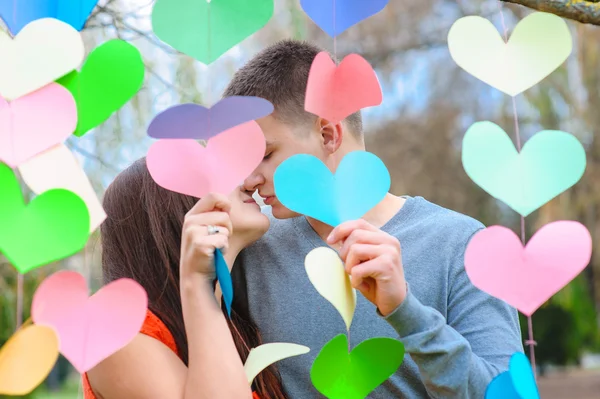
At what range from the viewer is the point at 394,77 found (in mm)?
7625

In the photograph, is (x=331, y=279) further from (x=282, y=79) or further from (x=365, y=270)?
(x=282, y=79)

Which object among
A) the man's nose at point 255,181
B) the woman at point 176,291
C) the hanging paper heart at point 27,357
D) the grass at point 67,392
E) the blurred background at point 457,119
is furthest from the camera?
the grass at point 67,392

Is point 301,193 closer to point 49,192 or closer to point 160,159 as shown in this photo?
point 160,159

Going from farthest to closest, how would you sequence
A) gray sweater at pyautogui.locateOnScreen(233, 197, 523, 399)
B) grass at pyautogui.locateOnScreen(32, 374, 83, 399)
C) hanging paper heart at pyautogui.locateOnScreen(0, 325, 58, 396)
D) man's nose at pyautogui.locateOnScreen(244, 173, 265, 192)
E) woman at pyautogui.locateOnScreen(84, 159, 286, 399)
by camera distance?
1. grass at pyautogui.locateOnScreen(32, 374, 83, 399)
2. man's nose at pyautogui.locateOnScreen(244, 173, 265, 192)
3. gray sweater at pyautogui.locateOnScreen(233, 197, 523, 399)
4. woman at pyautogui.locateOnScreen(84, 159, 286, 399)
5. hanging paper heart at pyautogui.locateOnScreen(0, 325, 58, 396)

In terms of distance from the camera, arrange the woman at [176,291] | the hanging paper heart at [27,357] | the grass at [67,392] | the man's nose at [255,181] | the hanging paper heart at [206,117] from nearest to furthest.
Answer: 1. the hanging paper heart at [27,357]
2. the hanging paper heart at [206,117]
3. the woman at [176,291]
4. the man's nose at [255,181]
5. the grass at [67,392]

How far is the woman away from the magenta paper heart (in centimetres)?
34

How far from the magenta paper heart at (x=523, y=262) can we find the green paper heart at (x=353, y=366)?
0.15 meters

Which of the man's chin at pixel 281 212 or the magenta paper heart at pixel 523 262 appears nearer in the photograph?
the magenta paper heart at pixel 523 262

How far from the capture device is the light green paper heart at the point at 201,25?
0.98 metres

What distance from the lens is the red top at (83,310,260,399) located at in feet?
4.10

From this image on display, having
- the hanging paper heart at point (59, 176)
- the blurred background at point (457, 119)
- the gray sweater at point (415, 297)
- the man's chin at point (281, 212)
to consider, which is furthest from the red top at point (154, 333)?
the blurred background at point (457, 119)

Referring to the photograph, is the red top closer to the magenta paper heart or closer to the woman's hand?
the woman's hand

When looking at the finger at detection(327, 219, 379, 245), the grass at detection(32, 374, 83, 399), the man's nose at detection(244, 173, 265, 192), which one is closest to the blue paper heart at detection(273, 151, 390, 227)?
the finger at detection(327, 219, 379, 245)

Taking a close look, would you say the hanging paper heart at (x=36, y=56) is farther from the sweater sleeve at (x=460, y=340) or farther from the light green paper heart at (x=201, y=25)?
the sweater sleeve at (x=460, y=340)
